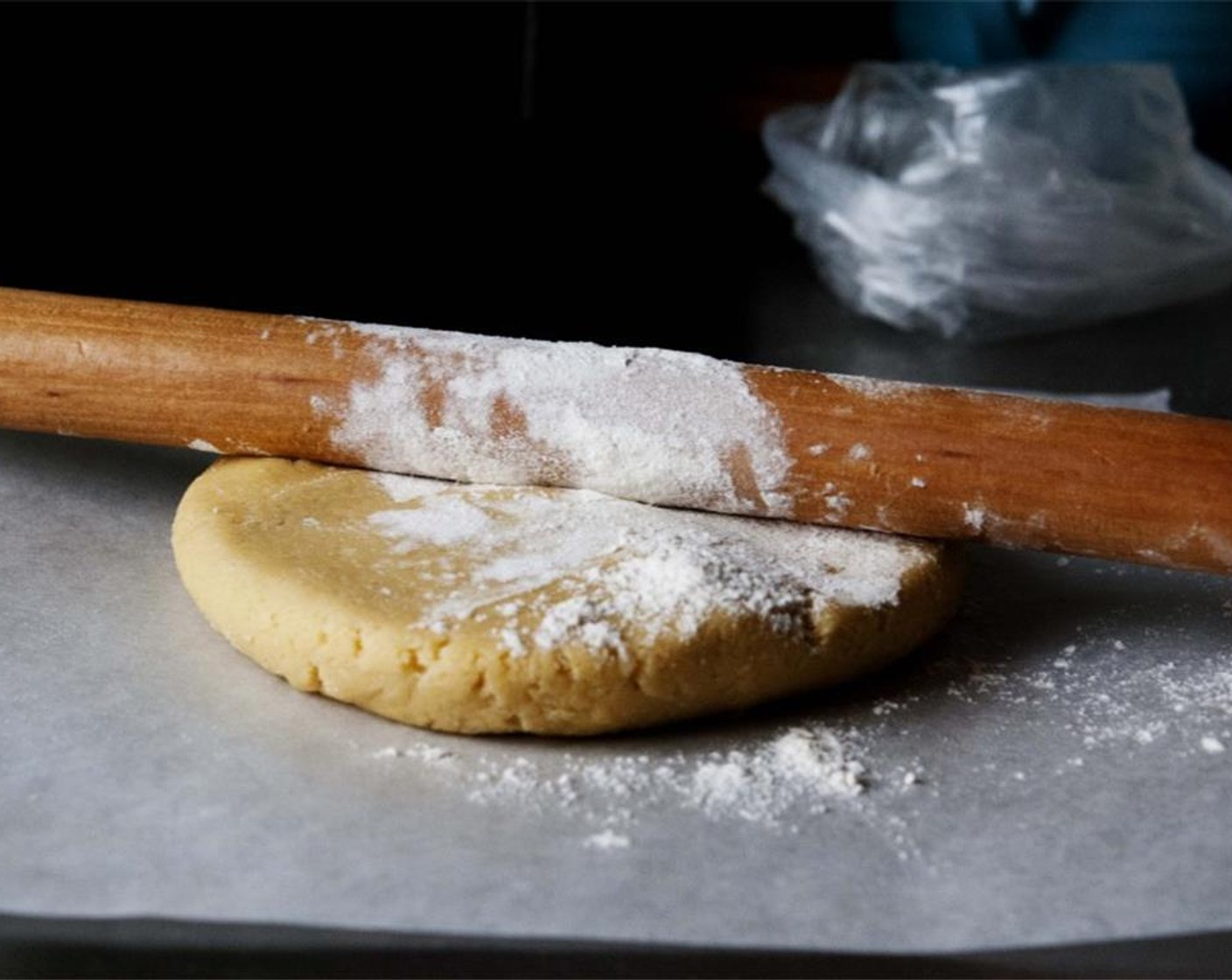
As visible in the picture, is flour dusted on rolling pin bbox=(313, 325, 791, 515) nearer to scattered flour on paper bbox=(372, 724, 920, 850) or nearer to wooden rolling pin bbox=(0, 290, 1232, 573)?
wooden rolling pin bbox=(0, 290, 1232, 573)

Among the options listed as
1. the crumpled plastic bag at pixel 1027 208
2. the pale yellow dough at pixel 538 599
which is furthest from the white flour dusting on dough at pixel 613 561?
the crumpled plastic bag at pixel 1027 208

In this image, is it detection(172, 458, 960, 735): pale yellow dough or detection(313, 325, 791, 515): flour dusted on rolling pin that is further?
detection(313, 325, 791, 515): flour dusted on rolling pin

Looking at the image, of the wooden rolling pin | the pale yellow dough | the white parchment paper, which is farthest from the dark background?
the white parchment paper

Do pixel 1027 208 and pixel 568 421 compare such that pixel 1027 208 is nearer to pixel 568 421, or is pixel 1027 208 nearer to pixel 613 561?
pixel 568 421

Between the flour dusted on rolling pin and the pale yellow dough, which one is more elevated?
the flour dusted on rolling pin

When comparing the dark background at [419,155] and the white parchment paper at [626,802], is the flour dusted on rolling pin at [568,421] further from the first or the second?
the dark background at [419,155]
